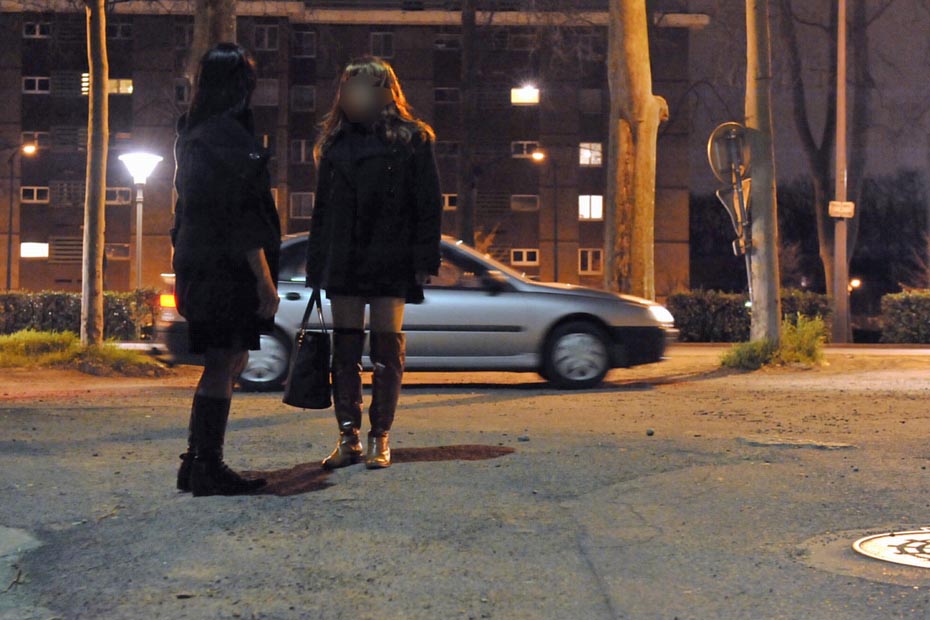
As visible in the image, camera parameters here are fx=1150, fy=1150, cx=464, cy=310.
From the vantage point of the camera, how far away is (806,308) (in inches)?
1101

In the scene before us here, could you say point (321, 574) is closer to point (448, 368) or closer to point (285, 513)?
point (285, 513)

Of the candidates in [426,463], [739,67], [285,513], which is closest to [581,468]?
[426,463]

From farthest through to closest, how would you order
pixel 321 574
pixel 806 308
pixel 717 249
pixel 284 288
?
pixel 717 249 < pixel 806 308 < pixel 284 288 < pixel 321 574

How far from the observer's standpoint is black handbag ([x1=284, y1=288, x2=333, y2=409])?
5.29 meters

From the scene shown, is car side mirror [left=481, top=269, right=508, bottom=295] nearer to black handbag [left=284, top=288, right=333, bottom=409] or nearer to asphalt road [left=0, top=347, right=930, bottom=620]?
asphalt road [left=0, top=347, right=930, bottom=620]

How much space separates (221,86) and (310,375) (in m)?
1.36

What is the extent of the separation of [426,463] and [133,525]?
1.72 metres

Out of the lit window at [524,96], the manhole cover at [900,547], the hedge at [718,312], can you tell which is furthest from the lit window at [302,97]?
the manhole cover at [900,547]

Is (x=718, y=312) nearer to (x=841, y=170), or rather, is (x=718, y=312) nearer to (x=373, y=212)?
(x=841, y=170)

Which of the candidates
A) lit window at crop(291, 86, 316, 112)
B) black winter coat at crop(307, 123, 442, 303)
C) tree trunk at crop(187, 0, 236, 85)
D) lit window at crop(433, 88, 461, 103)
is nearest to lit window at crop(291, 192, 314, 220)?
lit window at crop(291, 86, 316, 112)

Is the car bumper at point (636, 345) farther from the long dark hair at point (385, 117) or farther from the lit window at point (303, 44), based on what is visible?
the lit window at point (303, 44)

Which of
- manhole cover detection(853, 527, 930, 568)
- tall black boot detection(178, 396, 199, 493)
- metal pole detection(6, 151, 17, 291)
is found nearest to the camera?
manhole cover detection(853, 527, 930, 568)

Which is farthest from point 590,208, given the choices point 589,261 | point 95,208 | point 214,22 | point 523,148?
point 95,208

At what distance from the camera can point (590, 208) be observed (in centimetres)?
4991
